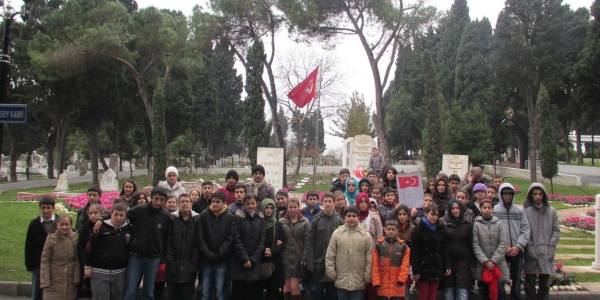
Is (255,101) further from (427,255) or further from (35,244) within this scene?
(427,255)

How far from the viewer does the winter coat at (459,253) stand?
5414mm

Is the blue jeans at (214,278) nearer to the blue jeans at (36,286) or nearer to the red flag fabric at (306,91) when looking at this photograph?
the blue jeans at (36,286)

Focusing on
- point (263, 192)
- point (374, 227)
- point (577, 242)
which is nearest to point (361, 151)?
point (577, 242)

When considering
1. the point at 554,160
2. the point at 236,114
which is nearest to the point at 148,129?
the point at 236,114

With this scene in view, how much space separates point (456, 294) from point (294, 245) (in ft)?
6.55

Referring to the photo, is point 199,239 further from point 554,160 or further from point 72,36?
point 72,36

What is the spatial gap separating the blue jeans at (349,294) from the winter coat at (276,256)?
830mm

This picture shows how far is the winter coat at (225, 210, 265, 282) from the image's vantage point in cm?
534

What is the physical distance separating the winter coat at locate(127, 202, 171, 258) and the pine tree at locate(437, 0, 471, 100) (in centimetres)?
3989

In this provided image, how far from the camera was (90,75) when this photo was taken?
86.0 ft

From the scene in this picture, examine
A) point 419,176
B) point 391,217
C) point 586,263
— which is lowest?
point 586,263

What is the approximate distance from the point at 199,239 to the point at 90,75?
2401 cm

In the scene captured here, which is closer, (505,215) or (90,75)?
(505,215)

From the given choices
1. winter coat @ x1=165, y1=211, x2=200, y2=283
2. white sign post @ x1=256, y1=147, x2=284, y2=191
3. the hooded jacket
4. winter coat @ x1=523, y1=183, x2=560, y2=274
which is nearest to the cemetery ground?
winter coat @ x1=523, y1=183, x2=560, y2=274
